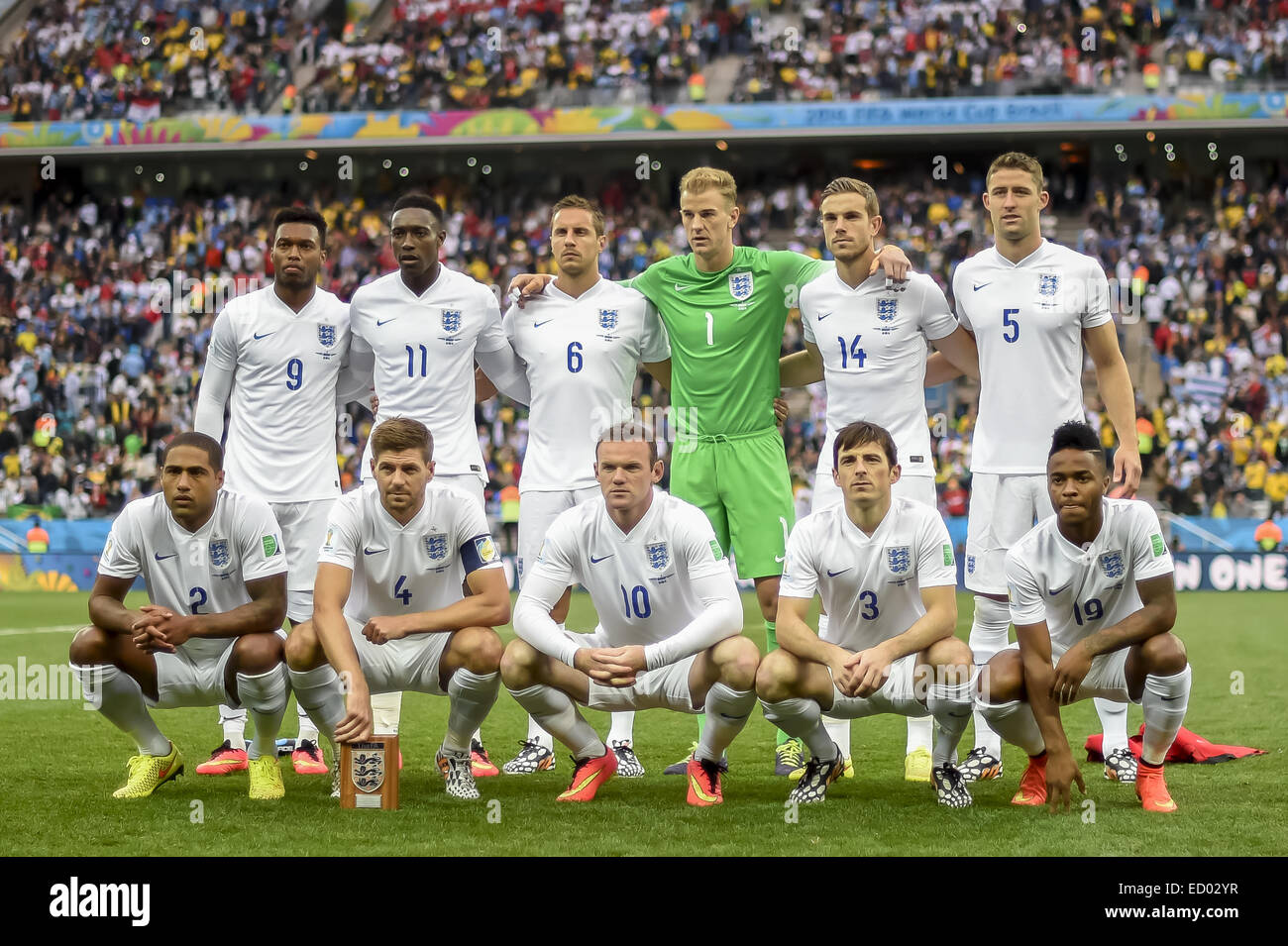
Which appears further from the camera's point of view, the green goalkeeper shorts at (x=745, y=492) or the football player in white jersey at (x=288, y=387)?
the football player in white jersey at (x=288, y=387)

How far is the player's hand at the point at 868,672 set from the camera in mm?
5352

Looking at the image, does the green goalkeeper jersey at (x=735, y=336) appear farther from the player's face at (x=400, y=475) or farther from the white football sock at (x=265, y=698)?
the white football sock at (x=265, y=698)

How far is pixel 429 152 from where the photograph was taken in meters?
28.2

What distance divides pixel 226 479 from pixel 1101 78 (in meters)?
22.5

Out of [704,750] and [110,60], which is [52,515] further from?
[704,750]

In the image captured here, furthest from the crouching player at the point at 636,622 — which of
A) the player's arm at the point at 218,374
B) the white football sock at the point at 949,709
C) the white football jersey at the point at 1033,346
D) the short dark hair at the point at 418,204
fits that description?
the player's arm at the point at 218,374

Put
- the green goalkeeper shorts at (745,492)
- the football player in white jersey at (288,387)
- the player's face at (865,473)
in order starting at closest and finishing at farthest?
1. the player's face at (865,473)
2. the green goalkeeper shorts at (745,492)
3. the football player in white jersey at (288,387)

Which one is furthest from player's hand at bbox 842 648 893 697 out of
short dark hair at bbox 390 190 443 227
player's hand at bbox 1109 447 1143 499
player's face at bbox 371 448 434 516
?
short dark hair at bbox 390 190 443 227

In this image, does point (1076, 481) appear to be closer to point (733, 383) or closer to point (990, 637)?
point (990, 637)

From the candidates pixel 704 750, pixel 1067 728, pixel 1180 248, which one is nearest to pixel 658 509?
pixel 704 750

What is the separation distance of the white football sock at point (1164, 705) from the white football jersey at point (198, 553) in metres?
3.56

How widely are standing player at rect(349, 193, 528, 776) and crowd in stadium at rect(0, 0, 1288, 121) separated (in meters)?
20.7

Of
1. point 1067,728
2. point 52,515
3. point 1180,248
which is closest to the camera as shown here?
point 1067,728

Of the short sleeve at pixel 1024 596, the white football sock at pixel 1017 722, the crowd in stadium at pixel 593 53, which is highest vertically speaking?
the crowd in stadium at pixel 593 53
